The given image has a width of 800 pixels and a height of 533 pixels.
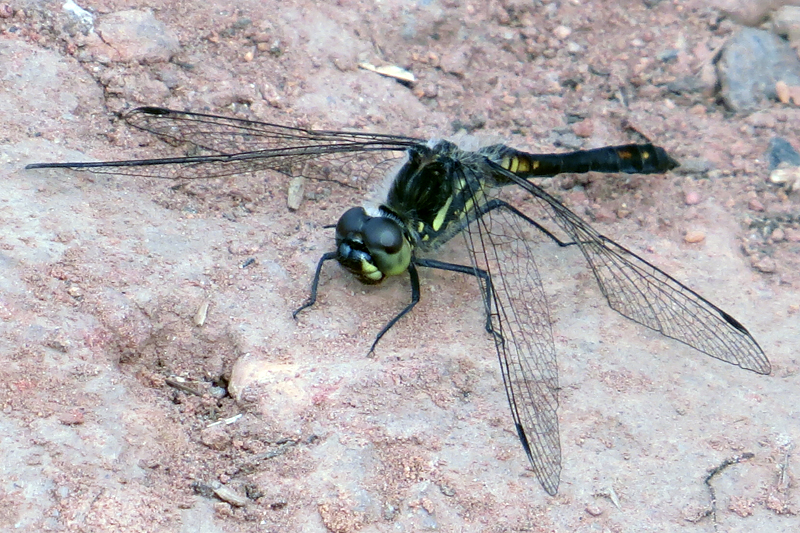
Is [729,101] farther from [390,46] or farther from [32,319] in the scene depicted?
[32,319]

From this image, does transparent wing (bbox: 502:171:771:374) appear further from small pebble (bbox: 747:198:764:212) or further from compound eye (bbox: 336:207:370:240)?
small pebble (bbox: 747:198:764:212)

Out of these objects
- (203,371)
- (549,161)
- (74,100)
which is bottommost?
(203,371)

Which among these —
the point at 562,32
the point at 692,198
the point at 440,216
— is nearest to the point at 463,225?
the point at 440,216

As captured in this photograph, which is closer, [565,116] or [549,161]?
[549,161]

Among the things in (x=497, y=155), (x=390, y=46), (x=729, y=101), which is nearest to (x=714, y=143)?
(x=729, y=101)

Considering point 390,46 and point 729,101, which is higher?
point 729,101

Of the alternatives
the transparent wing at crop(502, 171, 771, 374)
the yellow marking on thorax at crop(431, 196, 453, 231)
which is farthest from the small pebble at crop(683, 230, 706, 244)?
the yellow marking on thorax at crop(431, 196, 453, 231)
